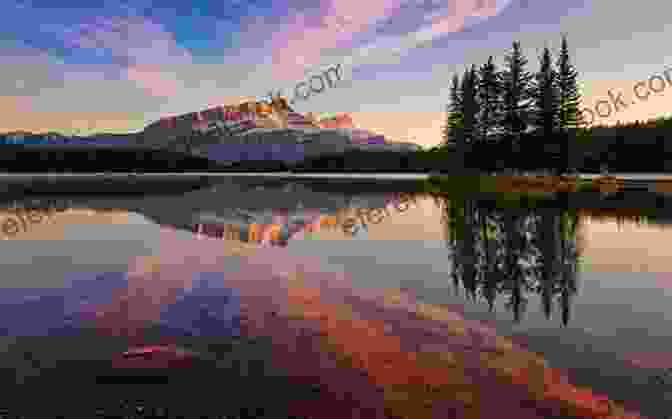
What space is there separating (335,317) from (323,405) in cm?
377

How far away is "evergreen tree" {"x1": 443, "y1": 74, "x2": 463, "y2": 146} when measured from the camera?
7881 centimetres

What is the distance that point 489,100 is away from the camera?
231 feet

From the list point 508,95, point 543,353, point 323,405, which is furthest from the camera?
point 508,95

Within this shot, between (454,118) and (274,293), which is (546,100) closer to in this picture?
(454,118)

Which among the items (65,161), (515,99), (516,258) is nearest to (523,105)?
(515,99)

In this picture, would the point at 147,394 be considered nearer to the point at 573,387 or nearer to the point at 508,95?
the point at 573,387

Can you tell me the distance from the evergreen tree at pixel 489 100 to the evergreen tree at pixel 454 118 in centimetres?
619

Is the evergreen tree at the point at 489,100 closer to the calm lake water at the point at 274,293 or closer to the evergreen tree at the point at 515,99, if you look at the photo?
the evergreen tree at the point at 515,99

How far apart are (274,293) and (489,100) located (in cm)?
6828

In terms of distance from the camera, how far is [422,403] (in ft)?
18.7

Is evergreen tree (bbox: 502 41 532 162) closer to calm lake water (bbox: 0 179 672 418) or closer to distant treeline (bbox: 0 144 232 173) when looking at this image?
calm lake water (bbox: 0 179 672 418)

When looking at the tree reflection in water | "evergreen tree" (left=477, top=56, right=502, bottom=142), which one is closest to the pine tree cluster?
"evergreen tree" (left=477, top=56, right=502, bottom=142)

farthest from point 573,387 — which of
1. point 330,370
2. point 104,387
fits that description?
point 104,387

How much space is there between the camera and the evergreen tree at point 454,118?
78812 millimetres
